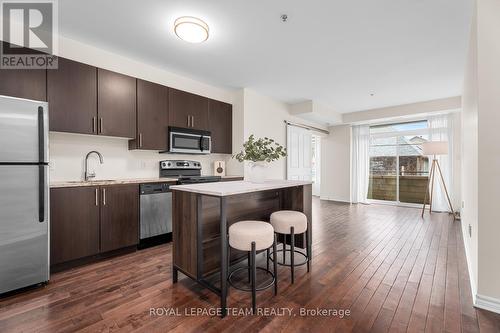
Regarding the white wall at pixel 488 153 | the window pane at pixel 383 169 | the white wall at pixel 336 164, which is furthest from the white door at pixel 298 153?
the white wall at pixel 488 153

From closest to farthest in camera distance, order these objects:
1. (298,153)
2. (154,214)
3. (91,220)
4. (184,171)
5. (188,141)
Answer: (91,220)
(154,214)
(188,141)
(184,171)
(298,153)

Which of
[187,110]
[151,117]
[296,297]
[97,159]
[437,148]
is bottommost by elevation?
[296,297]

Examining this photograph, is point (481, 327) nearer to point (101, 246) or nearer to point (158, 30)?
point (101, 246)

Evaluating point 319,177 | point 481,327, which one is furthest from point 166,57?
point 319,177

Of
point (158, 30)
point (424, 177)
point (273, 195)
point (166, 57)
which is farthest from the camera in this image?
point (424, 177)

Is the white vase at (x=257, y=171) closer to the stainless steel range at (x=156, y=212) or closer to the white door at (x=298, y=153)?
the stainless steel range at (x=156, y=212)

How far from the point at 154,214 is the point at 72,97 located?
5.65 feet

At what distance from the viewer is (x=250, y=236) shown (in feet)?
6.09

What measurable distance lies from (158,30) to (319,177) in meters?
7.02

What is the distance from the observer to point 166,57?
3.25m

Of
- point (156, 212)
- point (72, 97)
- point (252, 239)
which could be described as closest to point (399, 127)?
point (252, 239)

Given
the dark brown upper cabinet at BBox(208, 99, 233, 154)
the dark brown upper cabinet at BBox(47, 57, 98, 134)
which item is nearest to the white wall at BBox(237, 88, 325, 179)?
the dark brown upper cabinet at BBox(208, 99, 233, 154)

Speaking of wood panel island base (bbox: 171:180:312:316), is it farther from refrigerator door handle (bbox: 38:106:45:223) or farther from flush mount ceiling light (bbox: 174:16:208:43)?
flush mount ceiling light (bbox: 174:16:208:43)

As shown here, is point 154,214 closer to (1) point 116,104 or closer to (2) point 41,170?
(2) point 41,170
